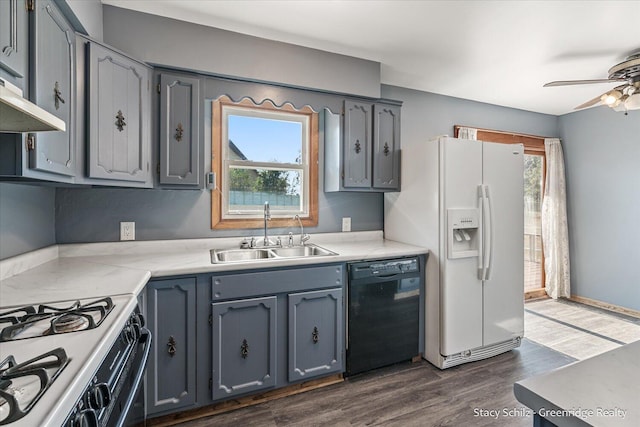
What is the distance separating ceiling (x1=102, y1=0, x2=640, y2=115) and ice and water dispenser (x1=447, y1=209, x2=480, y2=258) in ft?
4.30

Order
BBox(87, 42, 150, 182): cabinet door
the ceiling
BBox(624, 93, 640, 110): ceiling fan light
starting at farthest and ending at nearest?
BBox(624, 93, 640, 110): ceiling fan light < the ceiling < BBox(87, 42, 150, 182): cabinet door

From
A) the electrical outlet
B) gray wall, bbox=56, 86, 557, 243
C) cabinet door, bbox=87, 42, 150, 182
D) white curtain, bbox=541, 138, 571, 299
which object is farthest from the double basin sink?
white curtain, bbox=541, 138, 571, 299

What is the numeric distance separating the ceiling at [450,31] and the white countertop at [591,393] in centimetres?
205

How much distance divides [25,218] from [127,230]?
59 centimetres

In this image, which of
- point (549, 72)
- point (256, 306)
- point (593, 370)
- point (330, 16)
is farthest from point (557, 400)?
point (549, 72)

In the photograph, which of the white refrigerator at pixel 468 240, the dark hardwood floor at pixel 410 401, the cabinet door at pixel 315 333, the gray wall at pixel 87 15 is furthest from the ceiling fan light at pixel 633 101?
the gray wall at pixel 87 15

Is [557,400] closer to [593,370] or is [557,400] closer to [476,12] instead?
[593,370]

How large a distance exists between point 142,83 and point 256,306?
1.58m

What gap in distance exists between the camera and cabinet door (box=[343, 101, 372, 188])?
2621 mm

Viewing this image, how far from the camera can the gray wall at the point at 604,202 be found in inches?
139

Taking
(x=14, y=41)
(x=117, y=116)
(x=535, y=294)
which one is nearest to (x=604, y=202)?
(x=535, y=294)

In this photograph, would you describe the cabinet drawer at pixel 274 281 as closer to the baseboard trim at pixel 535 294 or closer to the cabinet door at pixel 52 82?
the cabinet door at pixel 52 82

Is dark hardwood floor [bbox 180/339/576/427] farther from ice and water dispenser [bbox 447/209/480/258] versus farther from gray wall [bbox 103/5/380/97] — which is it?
gray wall [bbox 103/5/380/97]

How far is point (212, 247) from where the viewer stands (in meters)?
2.47
